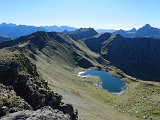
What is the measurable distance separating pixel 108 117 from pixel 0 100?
6322 cm

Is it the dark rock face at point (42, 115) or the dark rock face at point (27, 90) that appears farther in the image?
the dark rock face at point (27, 90)

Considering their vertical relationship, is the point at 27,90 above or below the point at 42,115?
below

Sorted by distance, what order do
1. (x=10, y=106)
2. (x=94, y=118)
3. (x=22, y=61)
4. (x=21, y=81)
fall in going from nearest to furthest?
1. (x=10, y=106)
2. (x=21, y=81)
3. (x=22, y=61)
4. (x=94, y=118)

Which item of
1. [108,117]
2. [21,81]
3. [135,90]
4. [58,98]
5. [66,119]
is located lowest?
[135,90]

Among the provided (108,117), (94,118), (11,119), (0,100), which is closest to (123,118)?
(108,117)

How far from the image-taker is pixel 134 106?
135m

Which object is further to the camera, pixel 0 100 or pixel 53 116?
pixel 0 100

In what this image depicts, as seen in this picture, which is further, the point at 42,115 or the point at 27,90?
the point at 27,90

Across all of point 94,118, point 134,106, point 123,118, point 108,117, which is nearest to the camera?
point 94,118

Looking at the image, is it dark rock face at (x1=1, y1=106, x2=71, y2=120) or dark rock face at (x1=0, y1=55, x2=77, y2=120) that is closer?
dark rock face at (x1=1, y1=106, x2=71, y2=120)

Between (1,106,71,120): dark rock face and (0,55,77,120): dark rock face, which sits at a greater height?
(1,106,71,120): dark rock face

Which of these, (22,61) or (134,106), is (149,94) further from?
(22,61)

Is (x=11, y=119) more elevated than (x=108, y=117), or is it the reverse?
(x=11, y=119)

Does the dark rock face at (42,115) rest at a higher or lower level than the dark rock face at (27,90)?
higher
